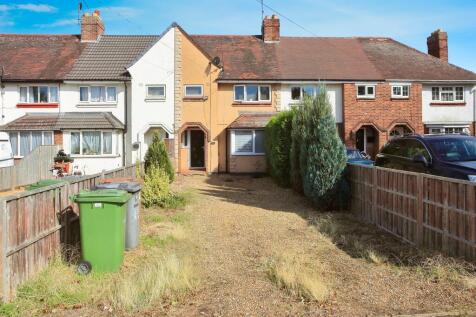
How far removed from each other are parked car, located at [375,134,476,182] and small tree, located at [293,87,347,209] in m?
1.40

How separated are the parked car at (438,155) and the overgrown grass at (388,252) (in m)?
1.70

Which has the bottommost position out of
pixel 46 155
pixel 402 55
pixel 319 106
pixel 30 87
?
pixel 46 155

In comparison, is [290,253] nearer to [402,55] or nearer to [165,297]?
[165,297]

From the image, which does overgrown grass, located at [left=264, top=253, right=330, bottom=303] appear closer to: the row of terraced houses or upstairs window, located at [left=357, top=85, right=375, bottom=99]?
the row of terraced houses

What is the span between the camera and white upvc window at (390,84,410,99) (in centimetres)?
2339

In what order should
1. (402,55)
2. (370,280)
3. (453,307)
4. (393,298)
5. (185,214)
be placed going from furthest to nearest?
(402,55), (185,214), (370,280), (393,298), (453,307)

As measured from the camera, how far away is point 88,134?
73.1ft

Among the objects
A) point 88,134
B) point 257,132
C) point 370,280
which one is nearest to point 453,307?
point 370,280

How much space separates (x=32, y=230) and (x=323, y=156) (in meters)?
7.25

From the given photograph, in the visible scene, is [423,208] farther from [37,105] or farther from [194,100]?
[37,105]

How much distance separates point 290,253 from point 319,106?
5.49 metres

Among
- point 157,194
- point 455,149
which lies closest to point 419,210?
point 455,149

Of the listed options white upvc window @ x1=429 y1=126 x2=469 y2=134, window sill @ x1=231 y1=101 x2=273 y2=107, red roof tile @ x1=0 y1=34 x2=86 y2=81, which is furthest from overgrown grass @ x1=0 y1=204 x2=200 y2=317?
white upvc window @ x1=429 y1=126 x2=469 y2=134

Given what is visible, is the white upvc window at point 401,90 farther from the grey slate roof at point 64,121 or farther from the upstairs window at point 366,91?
the grey slate roof at point 64,121
